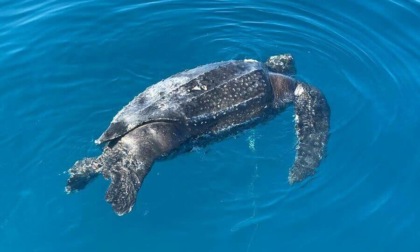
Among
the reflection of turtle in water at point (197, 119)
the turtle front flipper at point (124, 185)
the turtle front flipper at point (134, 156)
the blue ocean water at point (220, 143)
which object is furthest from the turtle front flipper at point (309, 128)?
the turtle front flipper at point (124, 185)

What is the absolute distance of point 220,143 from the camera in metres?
9.84

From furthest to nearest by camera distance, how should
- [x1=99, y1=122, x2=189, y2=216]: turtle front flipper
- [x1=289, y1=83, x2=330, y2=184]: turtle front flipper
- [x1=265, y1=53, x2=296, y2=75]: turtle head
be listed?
[x1=265, y1=53, x2=296, y2=75]: turtle head < [x1=289, y1=83, x2=330, y2=184]: turtle front flipper < [x1=99, y1=122, x2=189, y2=216]: turtle front flipper

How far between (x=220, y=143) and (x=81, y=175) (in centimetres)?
249

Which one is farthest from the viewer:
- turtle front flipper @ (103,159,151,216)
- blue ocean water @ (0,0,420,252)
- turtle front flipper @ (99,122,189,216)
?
blue ocean water @ (0,0,420,252)

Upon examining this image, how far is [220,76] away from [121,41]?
3.55 m

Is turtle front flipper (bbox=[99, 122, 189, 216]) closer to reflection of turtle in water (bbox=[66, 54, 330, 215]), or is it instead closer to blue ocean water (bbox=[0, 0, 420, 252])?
reflection of turtle in water (bbox=[66, 54, 330, 215])

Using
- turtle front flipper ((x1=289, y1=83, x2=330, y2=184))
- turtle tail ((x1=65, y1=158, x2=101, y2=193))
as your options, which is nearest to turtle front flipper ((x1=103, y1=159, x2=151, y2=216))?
turtle tail ((x1=65, y1=158, x2=101, y2=193))

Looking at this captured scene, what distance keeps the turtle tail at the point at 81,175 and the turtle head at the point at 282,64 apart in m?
4.44

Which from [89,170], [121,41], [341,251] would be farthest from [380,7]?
[89,170]

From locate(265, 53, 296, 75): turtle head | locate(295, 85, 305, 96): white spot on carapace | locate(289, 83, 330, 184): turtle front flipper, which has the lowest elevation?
locate(289, 83, 330, 184): turtle front flipper

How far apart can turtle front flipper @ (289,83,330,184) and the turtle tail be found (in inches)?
129

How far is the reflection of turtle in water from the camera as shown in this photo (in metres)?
8.80

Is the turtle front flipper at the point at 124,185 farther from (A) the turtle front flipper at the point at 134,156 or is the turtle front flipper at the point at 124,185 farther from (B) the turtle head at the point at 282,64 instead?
(B) the turtle head at the point at 282,64

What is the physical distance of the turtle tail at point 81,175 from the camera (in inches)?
352
